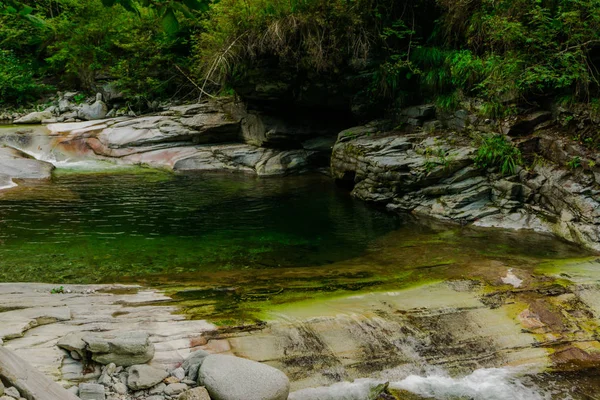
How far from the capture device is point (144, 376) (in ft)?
12.8

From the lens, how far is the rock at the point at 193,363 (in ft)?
13.4

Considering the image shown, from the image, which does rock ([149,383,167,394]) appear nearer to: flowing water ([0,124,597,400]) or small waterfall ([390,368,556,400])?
flowing water ([0,124,597,400])

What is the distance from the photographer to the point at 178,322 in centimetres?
487

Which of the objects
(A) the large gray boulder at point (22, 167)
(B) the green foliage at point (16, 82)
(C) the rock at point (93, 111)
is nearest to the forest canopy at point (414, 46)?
(C) the rock at point (93, 111)

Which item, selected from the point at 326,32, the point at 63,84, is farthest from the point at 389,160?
the point at 63,84

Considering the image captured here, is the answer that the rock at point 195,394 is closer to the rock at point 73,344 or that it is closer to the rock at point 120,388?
the rock at point 120,388

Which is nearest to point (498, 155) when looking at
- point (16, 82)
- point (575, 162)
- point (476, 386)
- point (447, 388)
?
point (575, 162)

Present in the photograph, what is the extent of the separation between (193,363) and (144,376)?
416mm

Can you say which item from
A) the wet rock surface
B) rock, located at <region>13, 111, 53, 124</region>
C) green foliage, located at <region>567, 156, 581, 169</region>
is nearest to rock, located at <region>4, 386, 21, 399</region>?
green foliage, located at <region>567, 156, 581, 169</region>

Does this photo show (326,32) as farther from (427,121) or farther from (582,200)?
(582,200)

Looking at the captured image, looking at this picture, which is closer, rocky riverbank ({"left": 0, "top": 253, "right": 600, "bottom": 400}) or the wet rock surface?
rocky riverbank ({"left": 0, "top": 253, "right": 600, "bottom": 400})

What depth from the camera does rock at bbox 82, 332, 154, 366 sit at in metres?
4.00

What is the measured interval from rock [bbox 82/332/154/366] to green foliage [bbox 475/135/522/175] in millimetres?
7776

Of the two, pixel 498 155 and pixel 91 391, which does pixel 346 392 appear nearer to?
pixel 91 391
